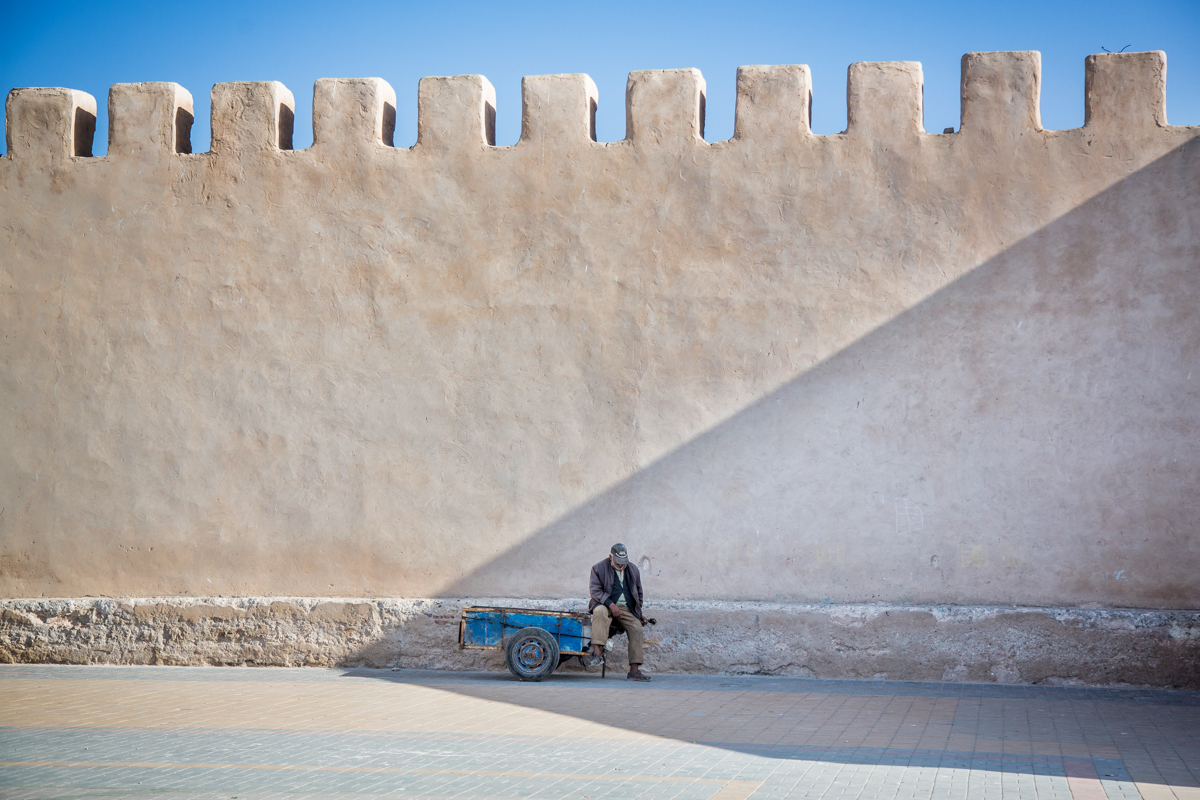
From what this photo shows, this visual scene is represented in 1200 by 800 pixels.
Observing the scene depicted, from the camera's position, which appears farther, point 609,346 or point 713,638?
point 609,346

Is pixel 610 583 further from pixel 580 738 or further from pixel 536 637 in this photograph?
pixel 580 738

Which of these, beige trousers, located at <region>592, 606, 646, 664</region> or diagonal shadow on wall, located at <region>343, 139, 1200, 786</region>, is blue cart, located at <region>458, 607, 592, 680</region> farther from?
diagonal shadow on wall, located at <region>343, 139, 1200, 786</region>

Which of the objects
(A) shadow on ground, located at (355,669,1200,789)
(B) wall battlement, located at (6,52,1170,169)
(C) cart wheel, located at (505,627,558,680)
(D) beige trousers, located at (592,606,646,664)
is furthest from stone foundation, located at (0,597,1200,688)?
(B) wall battlement, located at (6,52,1170,169)

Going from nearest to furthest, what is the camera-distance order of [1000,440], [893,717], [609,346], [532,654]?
[893,717] < [1000,440] < [532,654] < [609,346]

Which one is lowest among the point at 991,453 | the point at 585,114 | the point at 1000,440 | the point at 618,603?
the point at 618,603

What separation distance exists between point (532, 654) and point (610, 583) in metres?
0.90

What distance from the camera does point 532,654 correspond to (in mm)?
9000

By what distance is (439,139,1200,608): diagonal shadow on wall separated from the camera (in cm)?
866

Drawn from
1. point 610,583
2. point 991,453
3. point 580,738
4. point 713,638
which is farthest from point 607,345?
point 580,738

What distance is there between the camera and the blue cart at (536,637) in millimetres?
8961

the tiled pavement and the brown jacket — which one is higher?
the brown jacket

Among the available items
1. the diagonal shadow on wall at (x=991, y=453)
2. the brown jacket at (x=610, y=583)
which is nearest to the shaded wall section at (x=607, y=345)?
the diagonal shadow on wall at (x=991, y=453)

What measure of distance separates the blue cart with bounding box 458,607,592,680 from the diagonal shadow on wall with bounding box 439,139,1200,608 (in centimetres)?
75

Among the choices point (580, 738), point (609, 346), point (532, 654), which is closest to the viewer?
point (580, 738)
